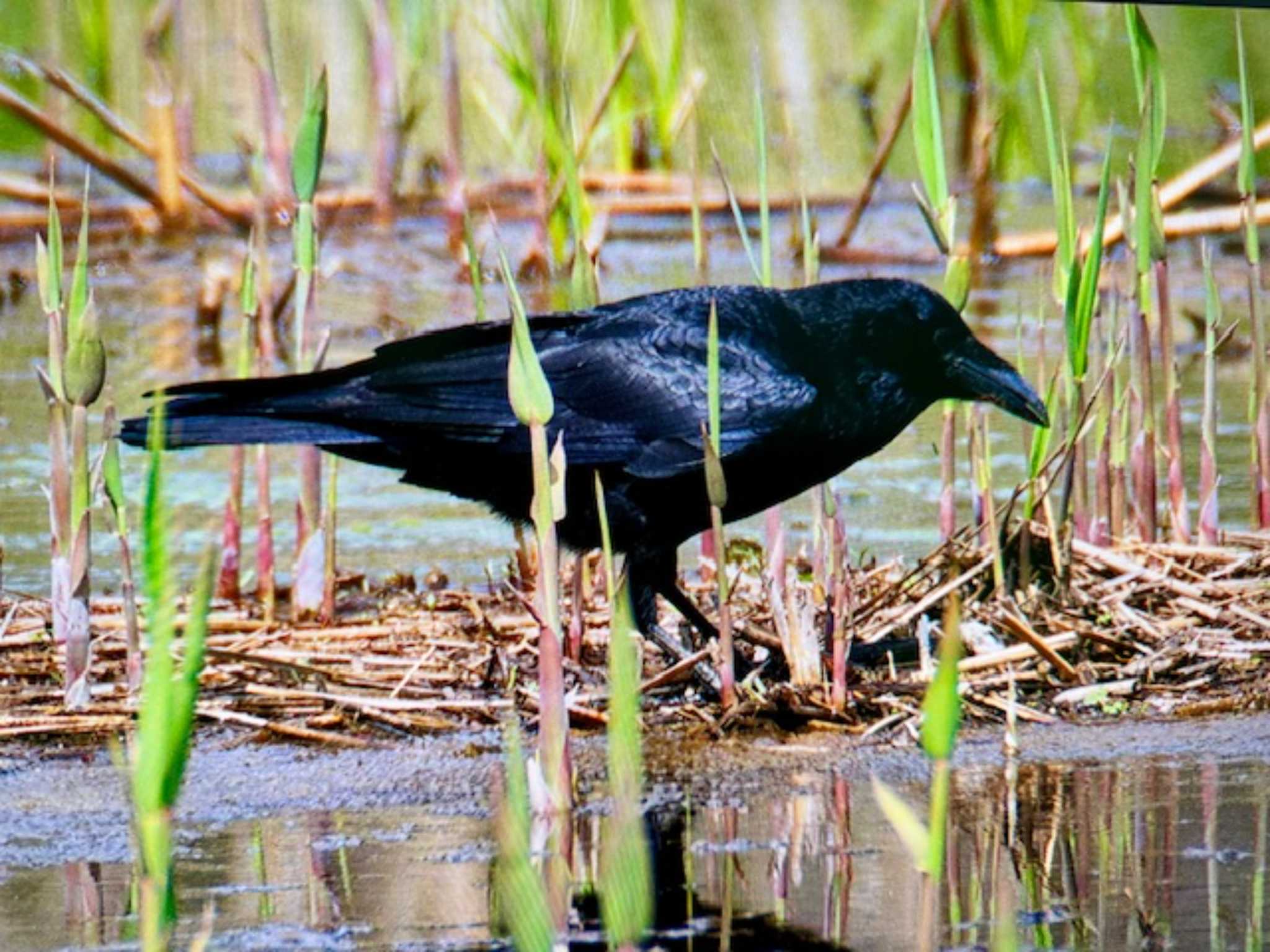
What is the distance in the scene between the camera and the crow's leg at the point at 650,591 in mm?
5043

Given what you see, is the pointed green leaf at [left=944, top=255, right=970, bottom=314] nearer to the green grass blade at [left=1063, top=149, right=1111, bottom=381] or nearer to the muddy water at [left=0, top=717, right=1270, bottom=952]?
the green grass blade at [left=1063, top=149, right=1111, bottom=381]

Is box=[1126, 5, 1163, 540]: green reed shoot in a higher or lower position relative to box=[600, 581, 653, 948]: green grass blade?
higher

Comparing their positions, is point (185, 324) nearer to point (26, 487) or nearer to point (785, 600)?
point (26, 487)

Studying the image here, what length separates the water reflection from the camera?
127 inches

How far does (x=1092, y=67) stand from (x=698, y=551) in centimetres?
484

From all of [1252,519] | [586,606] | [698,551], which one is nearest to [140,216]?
[698,551]

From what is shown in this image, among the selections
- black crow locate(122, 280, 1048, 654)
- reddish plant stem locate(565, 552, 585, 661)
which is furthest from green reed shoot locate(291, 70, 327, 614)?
reddish plant stem locate(565, 552, 585, 661)

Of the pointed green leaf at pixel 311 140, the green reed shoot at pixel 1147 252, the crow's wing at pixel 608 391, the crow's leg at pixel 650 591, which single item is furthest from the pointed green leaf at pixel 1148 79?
the pointed green leaf at pixel 311 140

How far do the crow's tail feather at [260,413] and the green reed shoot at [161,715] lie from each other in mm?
2608

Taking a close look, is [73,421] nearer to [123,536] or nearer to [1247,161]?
[123,536]

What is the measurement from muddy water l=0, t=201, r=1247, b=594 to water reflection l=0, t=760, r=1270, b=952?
68.3 inches

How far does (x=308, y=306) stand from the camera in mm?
5320

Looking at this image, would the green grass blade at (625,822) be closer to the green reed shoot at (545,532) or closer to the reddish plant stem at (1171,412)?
the green reed shoot at (545,532)

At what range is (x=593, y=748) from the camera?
450cm
